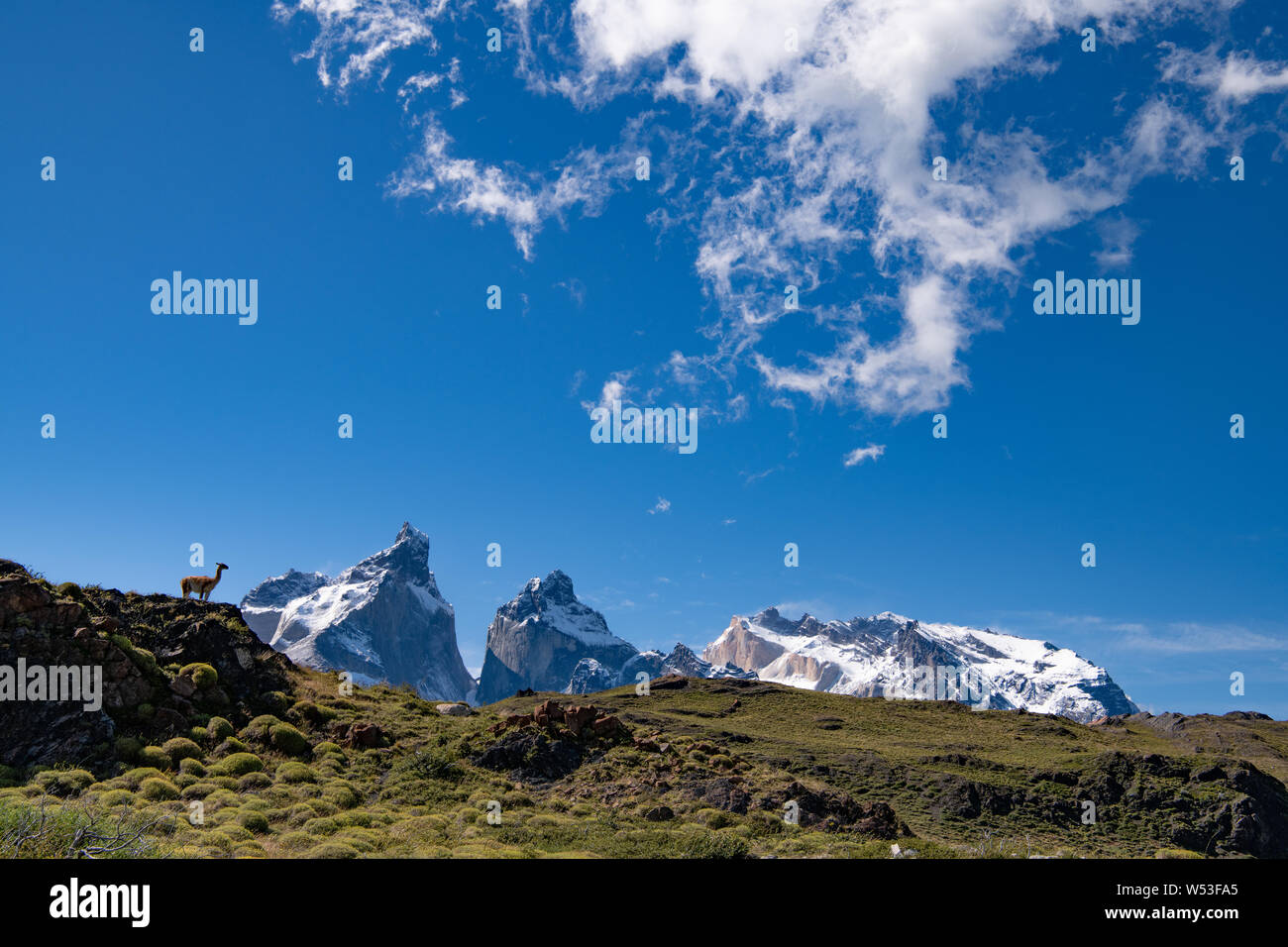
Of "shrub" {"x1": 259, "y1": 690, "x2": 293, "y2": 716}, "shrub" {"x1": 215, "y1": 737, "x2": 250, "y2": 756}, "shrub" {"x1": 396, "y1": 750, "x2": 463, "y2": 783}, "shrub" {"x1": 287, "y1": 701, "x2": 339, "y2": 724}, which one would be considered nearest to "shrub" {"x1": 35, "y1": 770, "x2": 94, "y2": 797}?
"shrub" {"x1": 215, "y1": 737, "x2": 250, "y2": 756}

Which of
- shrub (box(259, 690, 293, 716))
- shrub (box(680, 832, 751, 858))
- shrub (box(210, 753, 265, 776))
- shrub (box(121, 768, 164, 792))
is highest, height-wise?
shrub (box(259, 690, 293, 716))

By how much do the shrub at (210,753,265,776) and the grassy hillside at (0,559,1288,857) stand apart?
74 mm

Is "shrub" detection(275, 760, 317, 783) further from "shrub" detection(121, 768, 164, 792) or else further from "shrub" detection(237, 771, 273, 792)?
"shrub" detection(121, 768, 164, 792)

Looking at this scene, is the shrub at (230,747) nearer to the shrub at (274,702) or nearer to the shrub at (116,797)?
the shrub at (274,702)

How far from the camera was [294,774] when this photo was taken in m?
34.0

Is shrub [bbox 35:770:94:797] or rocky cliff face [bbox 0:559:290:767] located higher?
rocky cliff face [bbox 0:559:290:767]

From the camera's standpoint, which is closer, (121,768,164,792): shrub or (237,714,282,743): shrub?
(121,768,164,792): shrub

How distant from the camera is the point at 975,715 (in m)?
107

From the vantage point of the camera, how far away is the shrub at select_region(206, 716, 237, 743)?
3653 cm

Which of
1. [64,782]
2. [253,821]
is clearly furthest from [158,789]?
[253,821]
